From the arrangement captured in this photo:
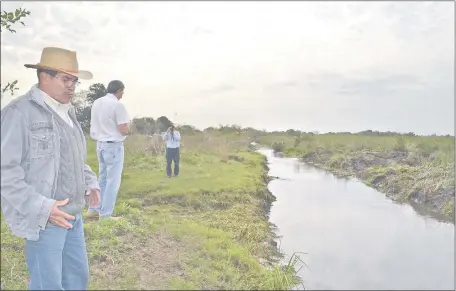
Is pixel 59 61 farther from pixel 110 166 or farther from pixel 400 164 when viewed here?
pixel 400 164

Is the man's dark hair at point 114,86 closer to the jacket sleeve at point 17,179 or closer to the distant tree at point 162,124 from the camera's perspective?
the jacket sleeve at point 17,179

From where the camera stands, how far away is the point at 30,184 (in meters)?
3.06

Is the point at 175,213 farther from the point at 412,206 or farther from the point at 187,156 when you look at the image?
the point at 187,156

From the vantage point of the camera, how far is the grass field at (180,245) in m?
5.04

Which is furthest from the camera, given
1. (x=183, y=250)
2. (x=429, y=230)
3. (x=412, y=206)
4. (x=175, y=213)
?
(x=412, y=206)

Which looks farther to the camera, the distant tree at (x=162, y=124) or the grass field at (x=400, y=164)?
the distant tree at (x=162, y=124)

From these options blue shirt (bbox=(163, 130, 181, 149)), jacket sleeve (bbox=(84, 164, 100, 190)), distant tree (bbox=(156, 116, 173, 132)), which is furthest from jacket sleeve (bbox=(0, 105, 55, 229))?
distant tree (bbox=(156, 116, 173, 132))

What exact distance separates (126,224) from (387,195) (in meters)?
12.7

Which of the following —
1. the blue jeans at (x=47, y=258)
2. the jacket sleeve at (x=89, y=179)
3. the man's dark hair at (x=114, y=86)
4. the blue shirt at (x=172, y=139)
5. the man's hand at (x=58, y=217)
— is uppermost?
the man's dark hair at (x=114, y=86)

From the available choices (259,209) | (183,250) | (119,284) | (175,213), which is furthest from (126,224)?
(259,209)

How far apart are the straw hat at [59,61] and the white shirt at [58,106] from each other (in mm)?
180

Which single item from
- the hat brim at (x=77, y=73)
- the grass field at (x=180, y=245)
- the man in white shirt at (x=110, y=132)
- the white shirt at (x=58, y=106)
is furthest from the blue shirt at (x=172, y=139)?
the white shirt at (x=58, y=106)

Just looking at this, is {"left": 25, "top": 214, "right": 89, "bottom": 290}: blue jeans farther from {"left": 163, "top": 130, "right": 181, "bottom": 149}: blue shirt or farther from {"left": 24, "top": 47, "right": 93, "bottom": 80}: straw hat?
{"left": 163, "top": 130, "right": 181, "bottom": 149}: blue shirt

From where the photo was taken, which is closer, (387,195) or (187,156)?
(387,195)
